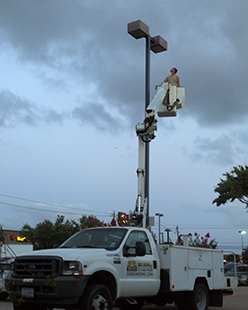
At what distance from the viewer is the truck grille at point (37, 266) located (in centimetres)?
876

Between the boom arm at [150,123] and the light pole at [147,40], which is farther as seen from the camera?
the light pole at [147,40]

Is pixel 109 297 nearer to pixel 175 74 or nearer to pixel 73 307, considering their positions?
pixel 73 307

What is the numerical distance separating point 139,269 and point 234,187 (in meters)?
28.0

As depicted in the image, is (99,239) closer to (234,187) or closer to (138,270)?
(138,270)

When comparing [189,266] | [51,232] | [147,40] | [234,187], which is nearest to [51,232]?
[51,232]

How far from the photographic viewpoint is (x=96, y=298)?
29.6 feet

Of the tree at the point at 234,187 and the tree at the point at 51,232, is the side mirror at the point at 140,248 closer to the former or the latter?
the tree at the point at 234,187

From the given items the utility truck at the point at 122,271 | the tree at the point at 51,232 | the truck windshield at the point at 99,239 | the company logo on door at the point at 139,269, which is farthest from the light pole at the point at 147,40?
the tree at the point at 51,232

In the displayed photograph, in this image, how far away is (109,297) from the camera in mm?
9219

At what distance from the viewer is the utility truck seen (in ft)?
28.7

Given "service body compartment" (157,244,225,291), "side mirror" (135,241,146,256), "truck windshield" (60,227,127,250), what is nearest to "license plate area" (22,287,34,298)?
"truck windshield" (60,227,127,250)

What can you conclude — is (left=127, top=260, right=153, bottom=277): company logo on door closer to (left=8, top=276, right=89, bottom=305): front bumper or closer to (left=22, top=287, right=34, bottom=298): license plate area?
(left=8, top=276, right=89, bottom=305): front bumper

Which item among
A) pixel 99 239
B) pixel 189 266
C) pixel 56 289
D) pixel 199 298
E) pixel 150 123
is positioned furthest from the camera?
pixel 150 123

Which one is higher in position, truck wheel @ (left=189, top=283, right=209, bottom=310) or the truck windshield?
the truck windshield
